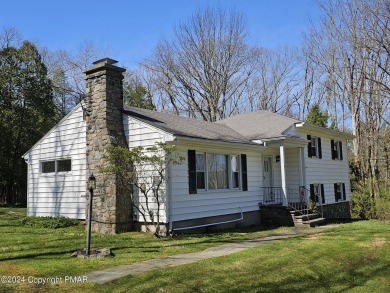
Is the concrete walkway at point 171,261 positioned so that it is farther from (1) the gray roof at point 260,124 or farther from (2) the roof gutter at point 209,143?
(1) the gray roof at point 260,124

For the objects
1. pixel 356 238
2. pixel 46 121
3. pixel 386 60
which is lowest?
pixel 356 238

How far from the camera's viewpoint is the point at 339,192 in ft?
67.4

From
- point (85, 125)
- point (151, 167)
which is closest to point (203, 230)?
point (151, 167)

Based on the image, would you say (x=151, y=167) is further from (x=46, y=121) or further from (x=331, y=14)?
(x=331, y=14)

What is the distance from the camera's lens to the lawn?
5.98 meters

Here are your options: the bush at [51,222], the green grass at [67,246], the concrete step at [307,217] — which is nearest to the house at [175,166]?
the bush at [51,222]

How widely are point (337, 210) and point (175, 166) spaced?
11674 millimetres

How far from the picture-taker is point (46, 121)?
2477 centimetres

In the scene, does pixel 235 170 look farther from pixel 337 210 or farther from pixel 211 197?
pixel 337 210

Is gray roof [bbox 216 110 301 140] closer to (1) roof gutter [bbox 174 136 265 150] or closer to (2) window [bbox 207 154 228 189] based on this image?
(1) roof gutter [bbox 174 136 265 150]

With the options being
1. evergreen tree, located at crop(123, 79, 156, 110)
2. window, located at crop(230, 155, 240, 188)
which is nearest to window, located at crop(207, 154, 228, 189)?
window, located at crop(230, 155, 240, 188)

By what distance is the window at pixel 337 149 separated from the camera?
20.3 m

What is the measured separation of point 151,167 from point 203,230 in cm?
280

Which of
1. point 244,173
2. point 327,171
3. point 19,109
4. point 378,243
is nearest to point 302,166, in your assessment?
point 244,173
